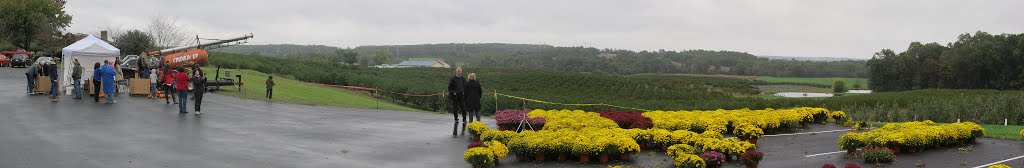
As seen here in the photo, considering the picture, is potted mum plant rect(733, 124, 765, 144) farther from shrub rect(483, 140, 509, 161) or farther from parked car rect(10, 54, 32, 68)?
parked car rect(10, 54, 32, 68)

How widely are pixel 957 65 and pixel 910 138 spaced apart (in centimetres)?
8546

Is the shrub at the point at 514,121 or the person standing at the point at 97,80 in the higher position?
the person standing at the point at 97,80

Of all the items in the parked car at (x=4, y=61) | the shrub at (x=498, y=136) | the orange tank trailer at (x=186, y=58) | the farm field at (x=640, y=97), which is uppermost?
the orange tank trailer at (x=186, y=58)

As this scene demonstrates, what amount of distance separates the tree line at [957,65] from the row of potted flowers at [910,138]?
74289 mm

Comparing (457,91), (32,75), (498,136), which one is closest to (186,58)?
(32,75)

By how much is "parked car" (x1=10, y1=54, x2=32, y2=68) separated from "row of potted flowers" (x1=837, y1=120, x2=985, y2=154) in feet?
165

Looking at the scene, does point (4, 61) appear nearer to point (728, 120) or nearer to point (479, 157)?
point (728, 120)

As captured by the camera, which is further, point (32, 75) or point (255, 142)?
point (32, 75)

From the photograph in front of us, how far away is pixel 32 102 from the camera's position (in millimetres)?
23297

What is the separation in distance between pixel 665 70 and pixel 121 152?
557 feet

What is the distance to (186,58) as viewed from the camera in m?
37.5

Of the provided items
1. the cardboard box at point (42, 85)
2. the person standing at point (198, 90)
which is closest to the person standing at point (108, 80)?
the person standing at point (198, 90)

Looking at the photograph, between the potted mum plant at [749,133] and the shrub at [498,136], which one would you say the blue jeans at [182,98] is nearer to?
the shrub at [498,136]

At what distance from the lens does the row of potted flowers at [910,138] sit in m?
15.1
